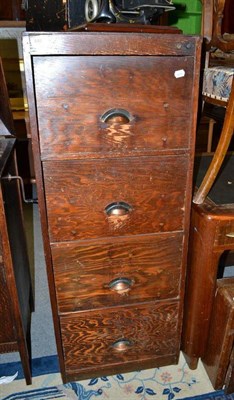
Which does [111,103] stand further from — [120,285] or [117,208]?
[120,285]

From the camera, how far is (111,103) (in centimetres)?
80

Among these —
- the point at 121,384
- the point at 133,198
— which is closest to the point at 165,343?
the point at 121,384

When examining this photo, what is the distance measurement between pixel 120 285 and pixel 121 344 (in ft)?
0.78

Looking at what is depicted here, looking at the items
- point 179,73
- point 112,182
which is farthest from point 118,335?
point 179,73

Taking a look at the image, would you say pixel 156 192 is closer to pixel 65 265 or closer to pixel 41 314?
pixel 65 265

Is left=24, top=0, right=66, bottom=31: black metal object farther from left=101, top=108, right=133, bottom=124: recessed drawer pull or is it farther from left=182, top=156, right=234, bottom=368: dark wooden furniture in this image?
left=182, top=156, right=234, bottom=368: dark wooden furniture

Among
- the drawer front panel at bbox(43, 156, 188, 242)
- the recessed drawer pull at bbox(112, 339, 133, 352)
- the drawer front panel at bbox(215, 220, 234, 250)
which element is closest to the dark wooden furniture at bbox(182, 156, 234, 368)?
the drawer front panel at bbox(215, 220, 234, 250)

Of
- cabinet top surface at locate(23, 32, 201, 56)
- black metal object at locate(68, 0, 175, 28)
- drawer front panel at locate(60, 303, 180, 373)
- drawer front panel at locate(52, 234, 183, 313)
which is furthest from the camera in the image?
drawer front panel at locate(60, 303, 180, 373)

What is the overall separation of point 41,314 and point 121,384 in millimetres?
485

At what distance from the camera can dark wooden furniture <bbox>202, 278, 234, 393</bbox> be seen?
3.31ft

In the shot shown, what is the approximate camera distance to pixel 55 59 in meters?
0.74

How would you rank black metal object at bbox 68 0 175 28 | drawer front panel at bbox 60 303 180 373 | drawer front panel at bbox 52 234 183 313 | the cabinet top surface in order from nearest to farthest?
the cabinet top surface
black metal object at bbox 68 0 175 28
drawer front panel at bbox 52 234 183 313
drawer front panel at bbox 60 303 180 373

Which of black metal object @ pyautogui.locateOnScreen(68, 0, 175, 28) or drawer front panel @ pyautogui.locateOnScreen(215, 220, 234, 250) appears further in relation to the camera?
drawer front panel @ pyautogui.locateOnScreen(215, 220, 234, 250)

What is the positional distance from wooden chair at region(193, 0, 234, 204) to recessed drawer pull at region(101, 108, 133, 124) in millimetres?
342
